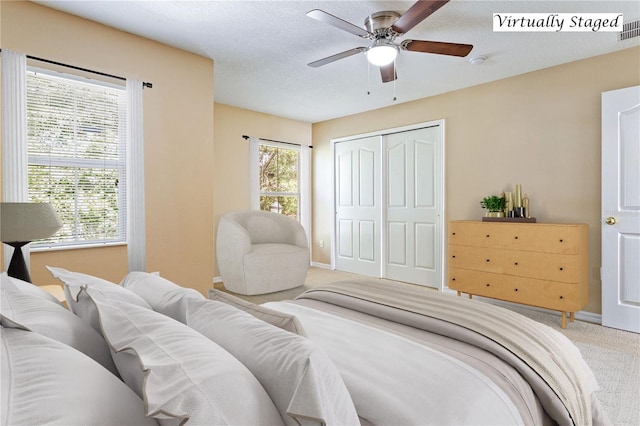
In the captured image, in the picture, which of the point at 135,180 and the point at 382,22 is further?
the point at 135,180

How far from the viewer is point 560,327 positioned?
10.7ft

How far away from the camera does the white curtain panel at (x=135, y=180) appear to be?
118 inches

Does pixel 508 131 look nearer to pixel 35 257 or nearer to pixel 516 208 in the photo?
pixel 516 208

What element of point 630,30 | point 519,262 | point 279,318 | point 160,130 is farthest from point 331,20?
point 519,262

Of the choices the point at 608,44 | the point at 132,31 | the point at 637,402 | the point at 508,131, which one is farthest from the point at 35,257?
the point at 608,44

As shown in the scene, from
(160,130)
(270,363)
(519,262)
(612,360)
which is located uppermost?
(160,130)

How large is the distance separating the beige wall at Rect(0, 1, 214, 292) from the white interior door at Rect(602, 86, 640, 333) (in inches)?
143

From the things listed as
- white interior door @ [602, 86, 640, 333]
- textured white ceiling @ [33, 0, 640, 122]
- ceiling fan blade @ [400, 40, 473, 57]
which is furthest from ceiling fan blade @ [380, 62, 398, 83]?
white interior door @ [602, 86, 640, 333]

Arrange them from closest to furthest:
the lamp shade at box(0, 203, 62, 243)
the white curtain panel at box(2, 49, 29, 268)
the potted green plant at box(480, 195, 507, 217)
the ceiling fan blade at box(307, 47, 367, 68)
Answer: the lamp shade at box(0, 203, 62, 243), the white curtain panel at box(2, 49, 29, 268), the ceiling fan blade at box(307, 47, 367, 68), the potted green plant at box(480, 195, 507, 217)

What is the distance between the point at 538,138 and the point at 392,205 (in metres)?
2.02

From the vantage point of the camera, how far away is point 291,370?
2.29 feet

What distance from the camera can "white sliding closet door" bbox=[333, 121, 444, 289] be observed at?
15.6ft

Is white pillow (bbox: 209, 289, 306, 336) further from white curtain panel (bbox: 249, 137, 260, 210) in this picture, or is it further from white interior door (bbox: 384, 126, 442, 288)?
white curtain panel (bbox: 249, 137, 260, 210)

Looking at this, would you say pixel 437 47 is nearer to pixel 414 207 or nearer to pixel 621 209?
pixel 621 209
